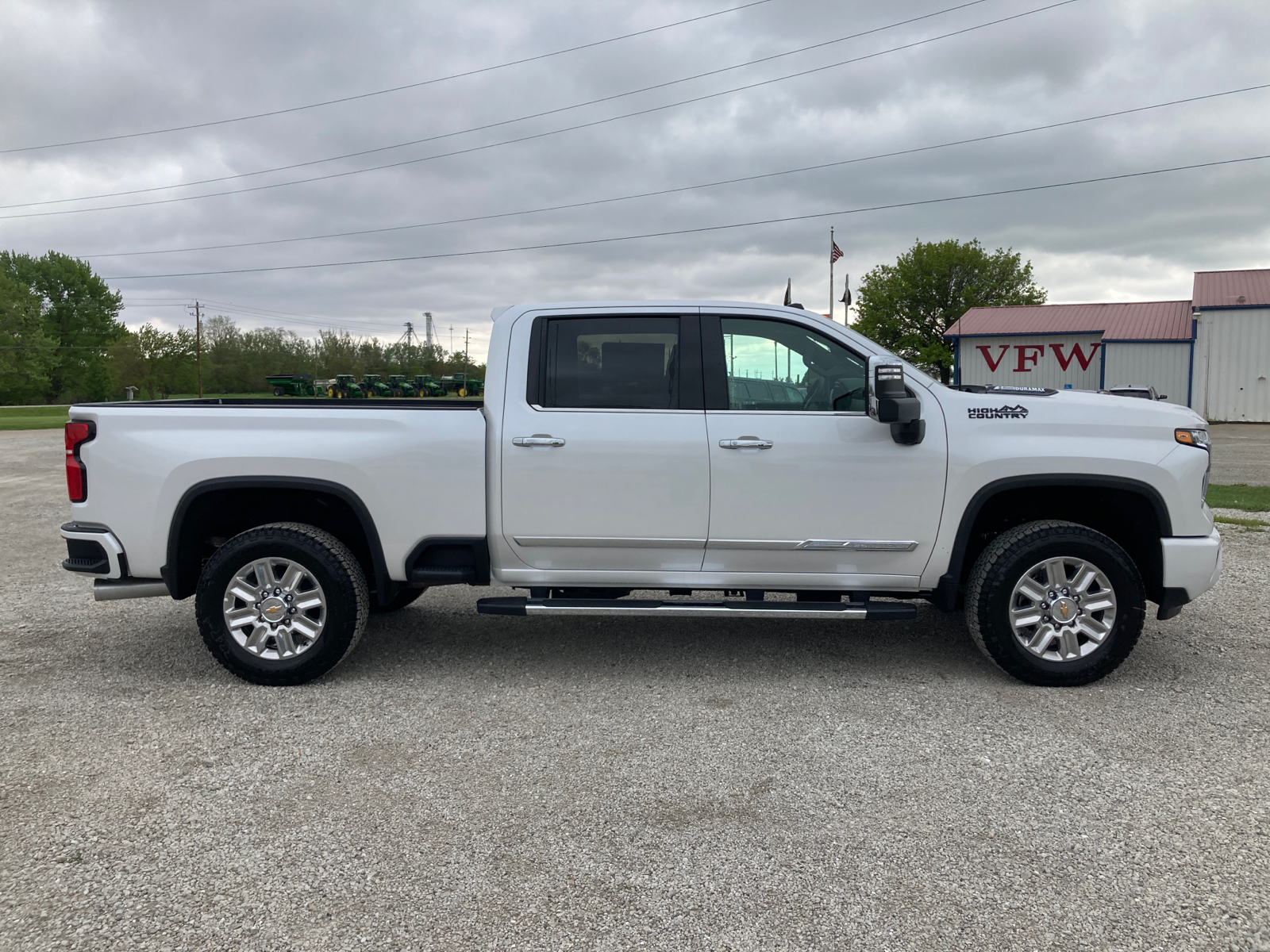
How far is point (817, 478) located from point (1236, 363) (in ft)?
115

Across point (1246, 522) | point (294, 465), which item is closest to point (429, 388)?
point (1246, 522)

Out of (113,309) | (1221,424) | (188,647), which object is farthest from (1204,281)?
(113,309)

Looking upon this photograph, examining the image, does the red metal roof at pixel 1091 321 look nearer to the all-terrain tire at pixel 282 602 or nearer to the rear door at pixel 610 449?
the rear door at pixel 610 449

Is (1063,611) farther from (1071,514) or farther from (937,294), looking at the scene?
(937,294)

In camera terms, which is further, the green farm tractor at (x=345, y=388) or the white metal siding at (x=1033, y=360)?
the green farm tractor at (x=345, y=388)

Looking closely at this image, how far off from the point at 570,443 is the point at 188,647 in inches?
115

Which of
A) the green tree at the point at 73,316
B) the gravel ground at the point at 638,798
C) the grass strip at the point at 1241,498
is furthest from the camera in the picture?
the green tree at the point at 73,316

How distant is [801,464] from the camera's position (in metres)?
4.67

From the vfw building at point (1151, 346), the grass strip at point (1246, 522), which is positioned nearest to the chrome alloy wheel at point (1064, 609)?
the grass strip at point (1246, 522)

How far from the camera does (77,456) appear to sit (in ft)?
15.8

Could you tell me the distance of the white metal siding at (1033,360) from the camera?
36.8 metres

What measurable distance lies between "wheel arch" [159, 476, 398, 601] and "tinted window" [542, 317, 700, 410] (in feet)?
4.15

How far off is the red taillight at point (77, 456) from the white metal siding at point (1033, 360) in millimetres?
36955

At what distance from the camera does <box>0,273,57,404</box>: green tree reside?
7125 centimetres
